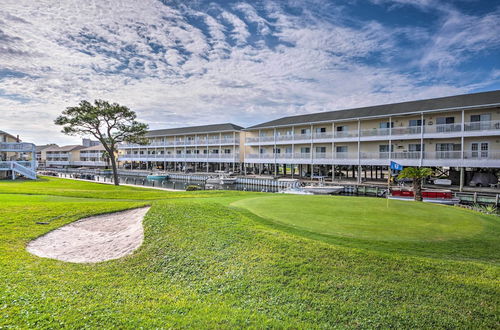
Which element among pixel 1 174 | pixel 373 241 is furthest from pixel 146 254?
pixel 1 174

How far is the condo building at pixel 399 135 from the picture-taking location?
27.7 meters

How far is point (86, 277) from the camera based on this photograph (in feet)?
18.3

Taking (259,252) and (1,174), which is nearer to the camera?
(259,252)

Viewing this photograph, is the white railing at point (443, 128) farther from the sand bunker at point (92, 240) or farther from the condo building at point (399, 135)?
the sand bunker at point (92, 240)

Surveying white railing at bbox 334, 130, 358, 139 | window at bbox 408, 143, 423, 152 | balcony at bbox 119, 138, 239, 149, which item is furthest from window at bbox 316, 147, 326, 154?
balcony at bbox 119, 138, 239, 149

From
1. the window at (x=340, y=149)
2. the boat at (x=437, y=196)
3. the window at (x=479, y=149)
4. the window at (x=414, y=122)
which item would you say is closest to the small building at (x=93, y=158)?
the window at (x=340, y=149)

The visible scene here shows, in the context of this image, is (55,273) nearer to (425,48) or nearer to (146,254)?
(146,254)

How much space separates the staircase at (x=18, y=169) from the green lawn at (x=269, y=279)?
38461mm

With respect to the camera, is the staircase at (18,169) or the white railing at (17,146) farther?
the white railing at (17,146)

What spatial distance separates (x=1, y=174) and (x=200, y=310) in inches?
1890

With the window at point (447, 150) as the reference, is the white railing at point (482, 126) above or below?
above

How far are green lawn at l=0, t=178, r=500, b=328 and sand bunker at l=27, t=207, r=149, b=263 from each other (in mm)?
419

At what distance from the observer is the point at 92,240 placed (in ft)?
27.7

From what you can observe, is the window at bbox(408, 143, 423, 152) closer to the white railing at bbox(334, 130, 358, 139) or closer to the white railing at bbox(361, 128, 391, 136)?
the white railing at bbox(361, 128, 391, 136)
